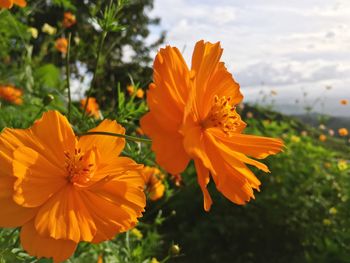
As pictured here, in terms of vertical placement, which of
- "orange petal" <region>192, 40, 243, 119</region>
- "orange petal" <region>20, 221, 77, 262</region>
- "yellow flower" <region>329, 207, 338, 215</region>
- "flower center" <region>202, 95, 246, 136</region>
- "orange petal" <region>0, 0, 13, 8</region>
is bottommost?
"yellow flower" <region>329, 207, 338, 215</region>

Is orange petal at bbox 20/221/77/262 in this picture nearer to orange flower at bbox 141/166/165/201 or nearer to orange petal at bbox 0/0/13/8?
orange petal at bbox 0/0/13/8

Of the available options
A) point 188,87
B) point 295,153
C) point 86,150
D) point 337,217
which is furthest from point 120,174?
point 295,153

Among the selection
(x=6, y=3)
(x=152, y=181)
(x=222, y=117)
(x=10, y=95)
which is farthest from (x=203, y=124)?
(x=10, y=95)

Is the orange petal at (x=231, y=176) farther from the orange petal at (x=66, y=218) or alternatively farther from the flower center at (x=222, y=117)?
the orange petal at (x=66, y=218)

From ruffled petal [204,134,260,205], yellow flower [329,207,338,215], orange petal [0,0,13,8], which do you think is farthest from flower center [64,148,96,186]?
yellow flower [329,207,338,215]

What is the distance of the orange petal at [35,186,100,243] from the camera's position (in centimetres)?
83

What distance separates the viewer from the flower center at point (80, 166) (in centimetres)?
92

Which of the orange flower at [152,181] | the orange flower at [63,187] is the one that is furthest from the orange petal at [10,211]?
the orange flower at [152,181]

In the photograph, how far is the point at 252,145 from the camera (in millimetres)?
970

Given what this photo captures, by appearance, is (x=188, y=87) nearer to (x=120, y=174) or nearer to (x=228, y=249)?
(x=120, y=174)

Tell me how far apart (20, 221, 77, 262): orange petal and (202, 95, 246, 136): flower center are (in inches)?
13.0

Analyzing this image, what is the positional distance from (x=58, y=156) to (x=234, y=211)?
3.65m

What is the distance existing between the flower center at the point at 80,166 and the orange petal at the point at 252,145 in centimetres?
24

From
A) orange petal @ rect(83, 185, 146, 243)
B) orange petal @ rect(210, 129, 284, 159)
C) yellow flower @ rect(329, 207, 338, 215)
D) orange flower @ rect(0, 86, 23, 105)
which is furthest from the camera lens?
yellow flower @ rect(329, 207, 338, 215)
